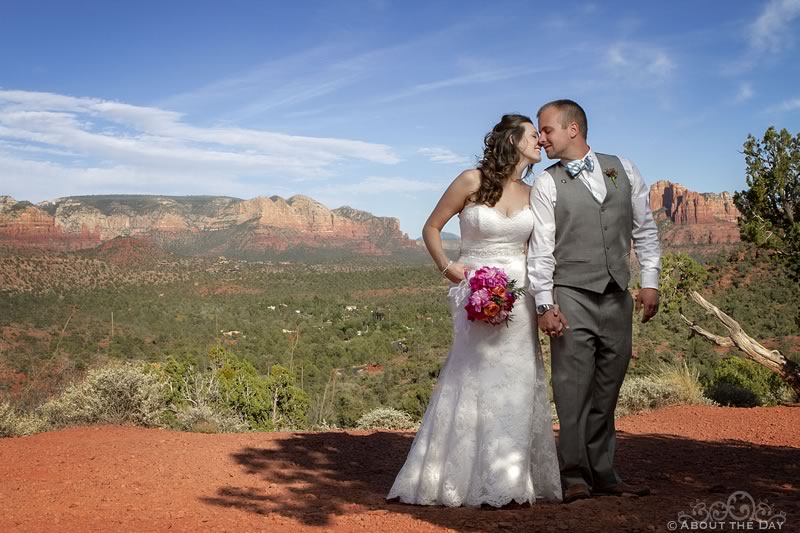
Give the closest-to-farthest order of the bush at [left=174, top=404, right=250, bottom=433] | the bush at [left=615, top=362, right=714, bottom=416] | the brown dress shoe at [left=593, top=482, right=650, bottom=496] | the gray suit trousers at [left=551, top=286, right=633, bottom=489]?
the gray suit trousers at [left=551, top=286, right=633, bottom=489] < the brown dress shoe at [left=593, top=482, right=650, bottom=496] < the bush at [left=174, top=404, right=250, bottom=433] < the bush at [left=615, top=362, right=714, bottom=416]

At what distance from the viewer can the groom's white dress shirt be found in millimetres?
4301

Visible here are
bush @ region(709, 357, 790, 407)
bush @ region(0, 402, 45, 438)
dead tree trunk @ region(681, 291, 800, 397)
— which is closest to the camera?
bush @ region(0, 402, 45, 438)

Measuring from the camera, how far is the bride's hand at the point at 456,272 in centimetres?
471

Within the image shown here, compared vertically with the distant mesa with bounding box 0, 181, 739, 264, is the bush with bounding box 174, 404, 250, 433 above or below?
below

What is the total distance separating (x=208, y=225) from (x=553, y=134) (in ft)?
365

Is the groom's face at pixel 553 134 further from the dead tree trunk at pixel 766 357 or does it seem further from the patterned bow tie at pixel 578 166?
the dead tree trunk at pixel 766 357

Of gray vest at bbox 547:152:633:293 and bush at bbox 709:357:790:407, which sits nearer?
gray vest at bbox 547:152:633:293

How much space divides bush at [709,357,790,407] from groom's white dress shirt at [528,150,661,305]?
23.6ft

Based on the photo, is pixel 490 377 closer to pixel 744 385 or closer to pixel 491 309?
pixel 491 309

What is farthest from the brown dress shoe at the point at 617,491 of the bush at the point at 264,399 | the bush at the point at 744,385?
the bush at the point at 744,385

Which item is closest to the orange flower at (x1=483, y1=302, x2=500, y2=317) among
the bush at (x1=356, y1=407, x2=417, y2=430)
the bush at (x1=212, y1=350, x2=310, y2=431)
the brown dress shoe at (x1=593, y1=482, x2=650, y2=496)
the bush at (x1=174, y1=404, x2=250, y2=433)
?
the brown dress shoe at (x1=593, y1=482, x2=650, y2=496)

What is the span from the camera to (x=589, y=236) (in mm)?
4301

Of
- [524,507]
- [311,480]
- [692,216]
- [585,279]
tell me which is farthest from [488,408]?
[692,216]
